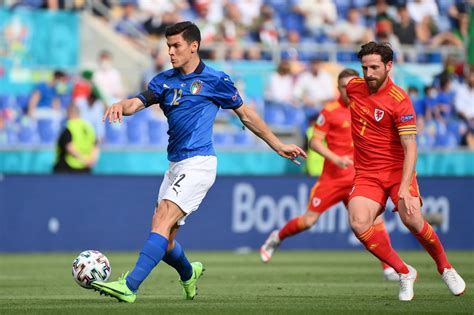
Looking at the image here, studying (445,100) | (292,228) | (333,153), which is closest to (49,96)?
(445,100)

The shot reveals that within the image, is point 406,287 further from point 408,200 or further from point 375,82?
point 375,82

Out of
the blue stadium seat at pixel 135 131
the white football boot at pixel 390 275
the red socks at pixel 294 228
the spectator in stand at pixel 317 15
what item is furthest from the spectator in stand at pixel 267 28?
the white football boot at pixel 390 275

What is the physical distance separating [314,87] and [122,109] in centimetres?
1461

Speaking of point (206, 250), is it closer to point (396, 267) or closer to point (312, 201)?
point (312, 201)

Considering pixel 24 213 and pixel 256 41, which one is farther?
pixel 256 41

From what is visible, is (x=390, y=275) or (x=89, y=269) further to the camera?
(x=390, y=275)

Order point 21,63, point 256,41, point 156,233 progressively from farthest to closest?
1. point 256,41
2. point 21,63
3. point 156,233

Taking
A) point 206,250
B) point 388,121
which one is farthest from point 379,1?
point 388,121

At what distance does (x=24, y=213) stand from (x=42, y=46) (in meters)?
6.39

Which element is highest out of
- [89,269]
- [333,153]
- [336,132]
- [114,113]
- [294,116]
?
[114,113]

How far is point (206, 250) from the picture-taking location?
1973 centimetres

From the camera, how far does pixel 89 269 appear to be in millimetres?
9750

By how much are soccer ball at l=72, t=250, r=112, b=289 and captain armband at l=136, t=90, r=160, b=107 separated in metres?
1.41

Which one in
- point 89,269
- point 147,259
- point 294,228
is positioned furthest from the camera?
point 294,228
